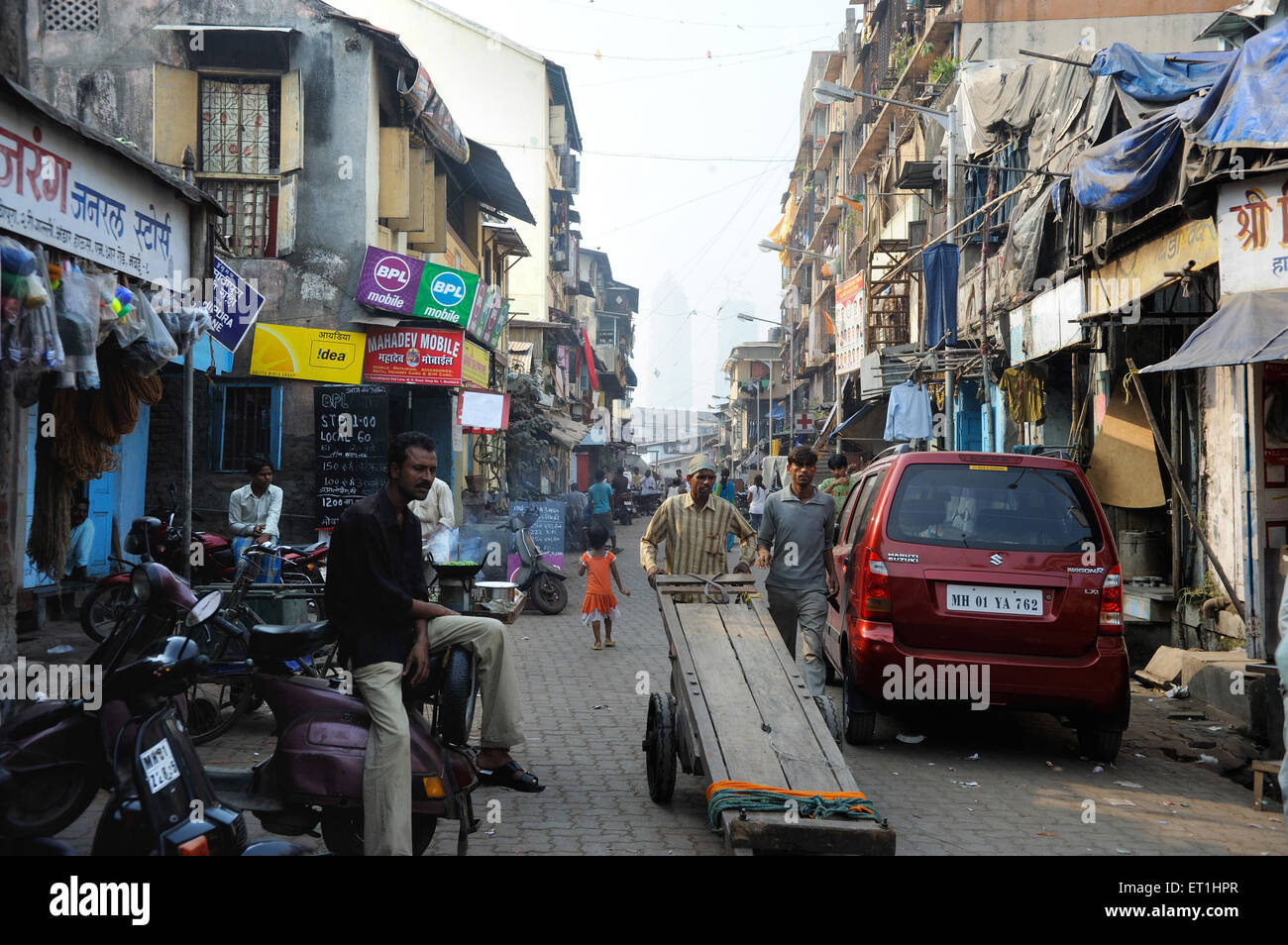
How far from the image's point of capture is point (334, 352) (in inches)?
667

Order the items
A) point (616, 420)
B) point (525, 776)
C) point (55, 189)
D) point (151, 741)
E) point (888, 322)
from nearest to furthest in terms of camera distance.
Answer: point (151, 741) < point (525, 776) < point (55, 189) < point (888, 322) < point (616, 420)

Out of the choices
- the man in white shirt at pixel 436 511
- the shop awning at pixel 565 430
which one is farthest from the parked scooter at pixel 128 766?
the shop awning at pixel 565 430

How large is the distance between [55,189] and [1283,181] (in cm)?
844

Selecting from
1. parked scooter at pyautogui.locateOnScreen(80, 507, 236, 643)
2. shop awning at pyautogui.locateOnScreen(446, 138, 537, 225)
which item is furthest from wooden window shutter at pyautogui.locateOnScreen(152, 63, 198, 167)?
shop awning at pyautogui.locateOnScreen(446, 138, 537, 225)

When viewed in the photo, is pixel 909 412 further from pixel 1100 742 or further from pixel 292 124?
pixel 1100 742

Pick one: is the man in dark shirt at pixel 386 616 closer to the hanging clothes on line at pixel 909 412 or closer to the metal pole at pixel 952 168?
the metal pole at pixel 952 168

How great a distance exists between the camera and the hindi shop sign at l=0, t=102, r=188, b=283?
20.8ft

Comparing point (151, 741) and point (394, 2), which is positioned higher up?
point (394, 2)

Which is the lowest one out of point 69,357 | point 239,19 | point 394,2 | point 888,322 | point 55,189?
point 69,357

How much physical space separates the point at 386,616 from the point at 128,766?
1058 mm

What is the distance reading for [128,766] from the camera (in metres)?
3.78

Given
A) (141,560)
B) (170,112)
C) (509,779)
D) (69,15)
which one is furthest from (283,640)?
(69,15)

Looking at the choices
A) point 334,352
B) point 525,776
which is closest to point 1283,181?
point 525,776
